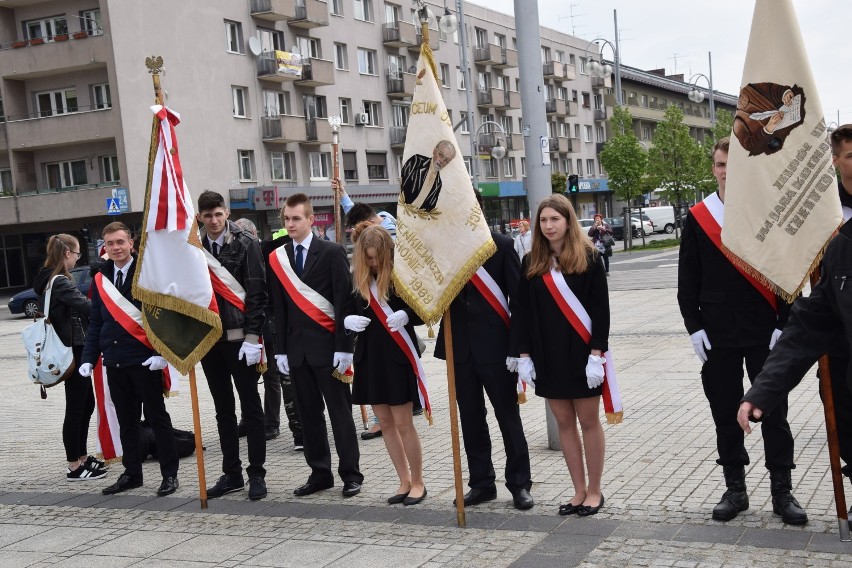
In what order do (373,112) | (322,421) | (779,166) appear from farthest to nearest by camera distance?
(373,112), (322,421), (779,166)

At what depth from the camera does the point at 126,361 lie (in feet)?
25.2

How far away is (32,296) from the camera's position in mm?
33188

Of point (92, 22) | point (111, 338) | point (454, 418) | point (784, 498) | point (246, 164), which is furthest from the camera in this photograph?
point (246, 164)

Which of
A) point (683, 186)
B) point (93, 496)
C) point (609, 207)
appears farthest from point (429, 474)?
point (609, 207)

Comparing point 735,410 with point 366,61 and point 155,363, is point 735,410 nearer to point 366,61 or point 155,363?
point 155,363

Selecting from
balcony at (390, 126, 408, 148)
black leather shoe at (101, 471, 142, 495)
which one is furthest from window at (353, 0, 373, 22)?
black leather shoe at (101, 471, 142, 495)

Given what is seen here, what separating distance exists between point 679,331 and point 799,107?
9.81 m

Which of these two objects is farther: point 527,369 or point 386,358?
point 386,358

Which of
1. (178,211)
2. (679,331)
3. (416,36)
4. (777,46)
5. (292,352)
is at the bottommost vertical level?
(679,331)

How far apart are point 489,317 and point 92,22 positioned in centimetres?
3952

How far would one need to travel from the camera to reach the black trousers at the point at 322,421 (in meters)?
7.24

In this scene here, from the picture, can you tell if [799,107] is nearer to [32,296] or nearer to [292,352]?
[292,352]

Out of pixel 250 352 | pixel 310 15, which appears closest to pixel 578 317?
pixel 250 352

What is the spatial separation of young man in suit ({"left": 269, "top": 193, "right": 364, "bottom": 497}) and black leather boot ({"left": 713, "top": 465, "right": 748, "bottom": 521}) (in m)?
2.58
